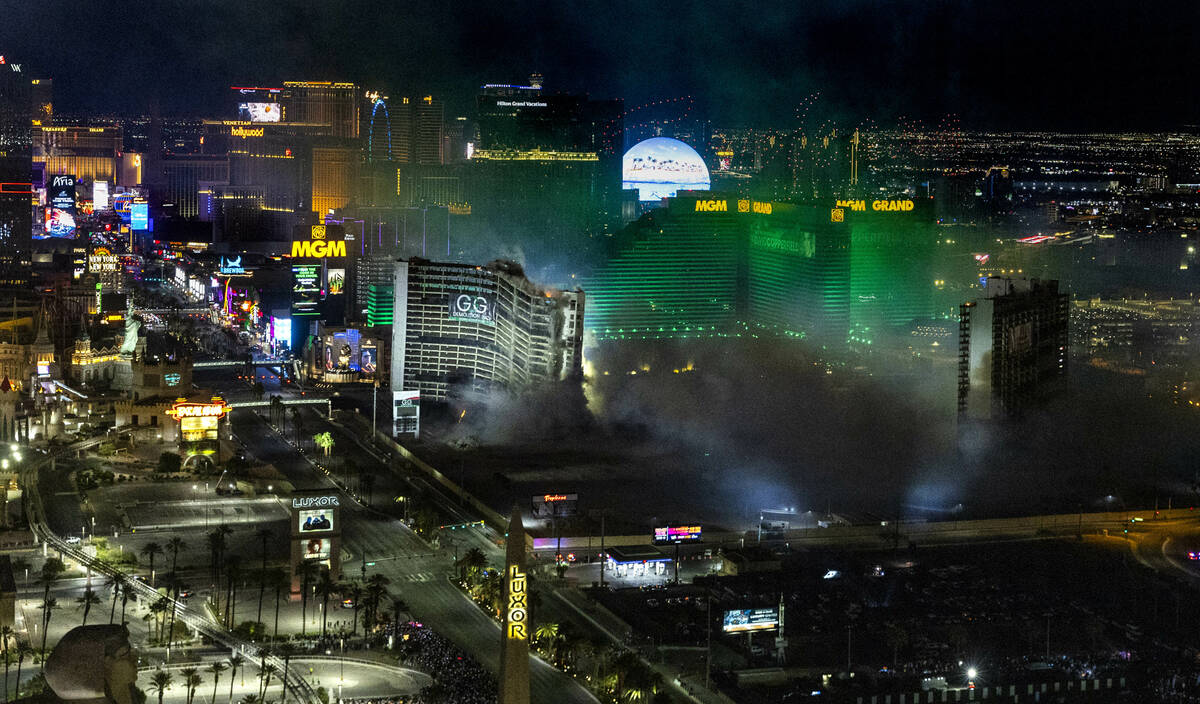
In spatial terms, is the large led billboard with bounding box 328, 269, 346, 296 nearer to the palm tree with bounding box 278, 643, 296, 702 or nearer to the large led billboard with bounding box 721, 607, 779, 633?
the palm tree with bounding box 278, 643, 296, 702

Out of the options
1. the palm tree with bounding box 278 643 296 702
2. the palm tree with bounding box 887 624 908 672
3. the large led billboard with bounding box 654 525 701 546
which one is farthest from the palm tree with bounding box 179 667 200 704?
the large led billboard with bounding box 654 525 701 546

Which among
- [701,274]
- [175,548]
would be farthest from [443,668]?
[701,274]

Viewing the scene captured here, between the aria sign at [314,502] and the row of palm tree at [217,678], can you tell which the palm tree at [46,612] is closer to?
the row of palm tree at [217,678]

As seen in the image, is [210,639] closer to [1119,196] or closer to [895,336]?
[895,336]

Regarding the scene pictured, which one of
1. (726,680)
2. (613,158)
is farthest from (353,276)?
(726,680)

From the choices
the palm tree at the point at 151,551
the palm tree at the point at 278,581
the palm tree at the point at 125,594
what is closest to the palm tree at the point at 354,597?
the palm tree at the point at 278,581

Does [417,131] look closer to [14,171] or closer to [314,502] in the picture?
[14,171]
